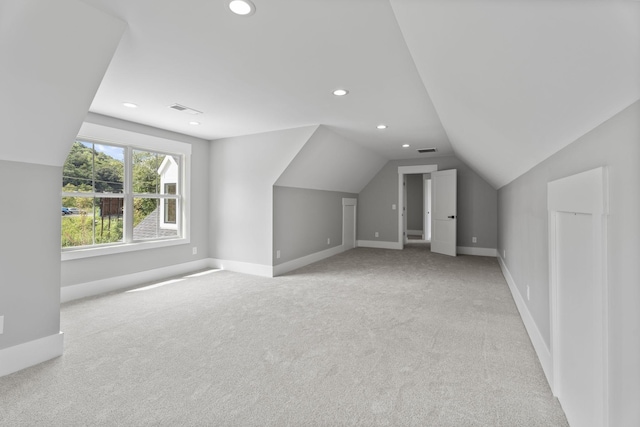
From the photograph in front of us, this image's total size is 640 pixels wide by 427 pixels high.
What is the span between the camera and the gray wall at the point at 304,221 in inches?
204

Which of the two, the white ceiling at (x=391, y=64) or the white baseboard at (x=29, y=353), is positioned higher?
the white ceiling at (x=391, y=64)

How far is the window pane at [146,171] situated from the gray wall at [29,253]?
229 centimetres

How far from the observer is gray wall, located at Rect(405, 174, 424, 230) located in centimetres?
1058

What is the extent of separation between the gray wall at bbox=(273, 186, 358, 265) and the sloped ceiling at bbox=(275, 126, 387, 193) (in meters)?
0.19

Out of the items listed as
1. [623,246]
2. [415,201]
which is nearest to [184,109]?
[623,246]

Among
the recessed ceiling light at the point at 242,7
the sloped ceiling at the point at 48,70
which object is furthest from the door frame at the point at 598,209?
the sloped ceiling at the point at 48,70

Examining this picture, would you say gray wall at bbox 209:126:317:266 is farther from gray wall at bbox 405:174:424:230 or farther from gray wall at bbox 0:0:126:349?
gray wall at bbox 405:174:424:230

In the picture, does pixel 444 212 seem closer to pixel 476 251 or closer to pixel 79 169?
pixel 476 251

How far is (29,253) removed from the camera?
226cm

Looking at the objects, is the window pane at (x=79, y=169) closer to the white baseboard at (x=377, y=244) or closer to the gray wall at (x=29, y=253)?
the gray wall at (x=29, y=253)

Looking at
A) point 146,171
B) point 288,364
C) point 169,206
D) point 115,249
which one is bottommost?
point 288,364

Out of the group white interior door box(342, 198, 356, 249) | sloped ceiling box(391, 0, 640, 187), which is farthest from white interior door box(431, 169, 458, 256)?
sloped ceiling box(391, 0, 640, 187)

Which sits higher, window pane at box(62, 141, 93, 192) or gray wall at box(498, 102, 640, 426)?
window pane at box(62, 141, 93, 192)

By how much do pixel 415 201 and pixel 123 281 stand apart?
896cm
